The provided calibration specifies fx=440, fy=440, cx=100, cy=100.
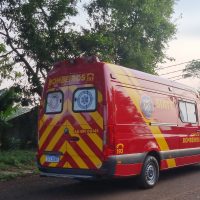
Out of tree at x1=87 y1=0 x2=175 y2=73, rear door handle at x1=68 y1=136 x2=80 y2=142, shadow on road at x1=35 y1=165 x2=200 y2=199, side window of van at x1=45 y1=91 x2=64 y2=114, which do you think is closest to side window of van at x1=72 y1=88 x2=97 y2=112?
side window of van at x1=45 y1=91 x2=64 y2=114

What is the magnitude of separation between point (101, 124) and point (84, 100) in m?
0.72

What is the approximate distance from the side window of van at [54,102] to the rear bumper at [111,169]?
1268 mm

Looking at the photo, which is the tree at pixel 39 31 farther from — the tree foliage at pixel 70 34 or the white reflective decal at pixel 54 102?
the white reflective decal at pixel 54 102

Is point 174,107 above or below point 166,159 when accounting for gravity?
above

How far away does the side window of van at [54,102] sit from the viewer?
987 cm

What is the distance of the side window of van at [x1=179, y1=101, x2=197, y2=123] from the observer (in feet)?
39.4

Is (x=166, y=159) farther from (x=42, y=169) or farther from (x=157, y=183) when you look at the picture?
(x=42, y=169)

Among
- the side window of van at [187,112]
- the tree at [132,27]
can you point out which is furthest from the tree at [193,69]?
the side window of van at [187,112]

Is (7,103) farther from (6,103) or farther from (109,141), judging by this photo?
(109,141)

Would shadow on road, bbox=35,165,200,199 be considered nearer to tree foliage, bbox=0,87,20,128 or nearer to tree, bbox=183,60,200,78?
tree foliage, bbox=0,87,20,128

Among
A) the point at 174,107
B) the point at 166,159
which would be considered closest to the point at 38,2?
the point at 174,107

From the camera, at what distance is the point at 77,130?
30.8ft

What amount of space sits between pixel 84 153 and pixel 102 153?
46 centimetres

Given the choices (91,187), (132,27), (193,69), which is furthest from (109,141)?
(193,69)
